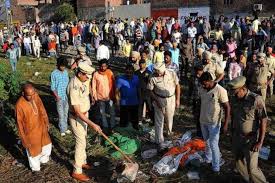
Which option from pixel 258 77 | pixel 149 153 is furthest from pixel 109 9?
pixel 149 153

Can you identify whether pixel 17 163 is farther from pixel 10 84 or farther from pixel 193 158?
pixel 193 158

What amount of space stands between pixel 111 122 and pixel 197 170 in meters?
2.93

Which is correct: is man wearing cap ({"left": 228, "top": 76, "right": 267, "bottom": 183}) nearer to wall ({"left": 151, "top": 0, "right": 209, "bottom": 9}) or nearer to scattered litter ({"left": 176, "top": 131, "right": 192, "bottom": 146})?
scattered litter ({"left": 176, "top": 131, "right": 192, "bottom": 146})

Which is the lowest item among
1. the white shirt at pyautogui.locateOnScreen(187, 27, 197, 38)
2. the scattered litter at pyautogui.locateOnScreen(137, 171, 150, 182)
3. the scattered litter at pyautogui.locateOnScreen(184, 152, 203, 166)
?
the scattered litter at pyautogui.locateOnScreen(137, 171, 150, 182)

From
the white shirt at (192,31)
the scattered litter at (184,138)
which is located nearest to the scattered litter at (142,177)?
the scattered litter at (184,138)

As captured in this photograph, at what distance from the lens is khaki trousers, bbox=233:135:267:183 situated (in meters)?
6.23

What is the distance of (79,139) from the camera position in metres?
7.28

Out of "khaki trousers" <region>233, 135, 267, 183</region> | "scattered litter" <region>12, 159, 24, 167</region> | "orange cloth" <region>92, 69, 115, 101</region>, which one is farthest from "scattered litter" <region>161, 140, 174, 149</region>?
"scattered litter" <region>12, 159, 24, 167</region>

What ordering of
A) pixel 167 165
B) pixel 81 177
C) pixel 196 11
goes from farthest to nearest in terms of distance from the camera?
pixel 196 11 → pixel 167 165 → pixel 81 177

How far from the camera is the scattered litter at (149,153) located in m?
8.21

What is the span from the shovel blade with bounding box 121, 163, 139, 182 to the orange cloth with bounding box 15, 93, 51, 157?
1786mm

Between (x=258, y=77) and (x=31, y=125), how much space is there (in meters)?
5.69

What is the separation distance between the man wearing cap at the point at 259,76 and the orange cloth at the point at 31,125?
5.30 metres

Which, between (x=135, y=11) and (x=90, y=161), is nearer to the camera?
(x=90, y=161)
